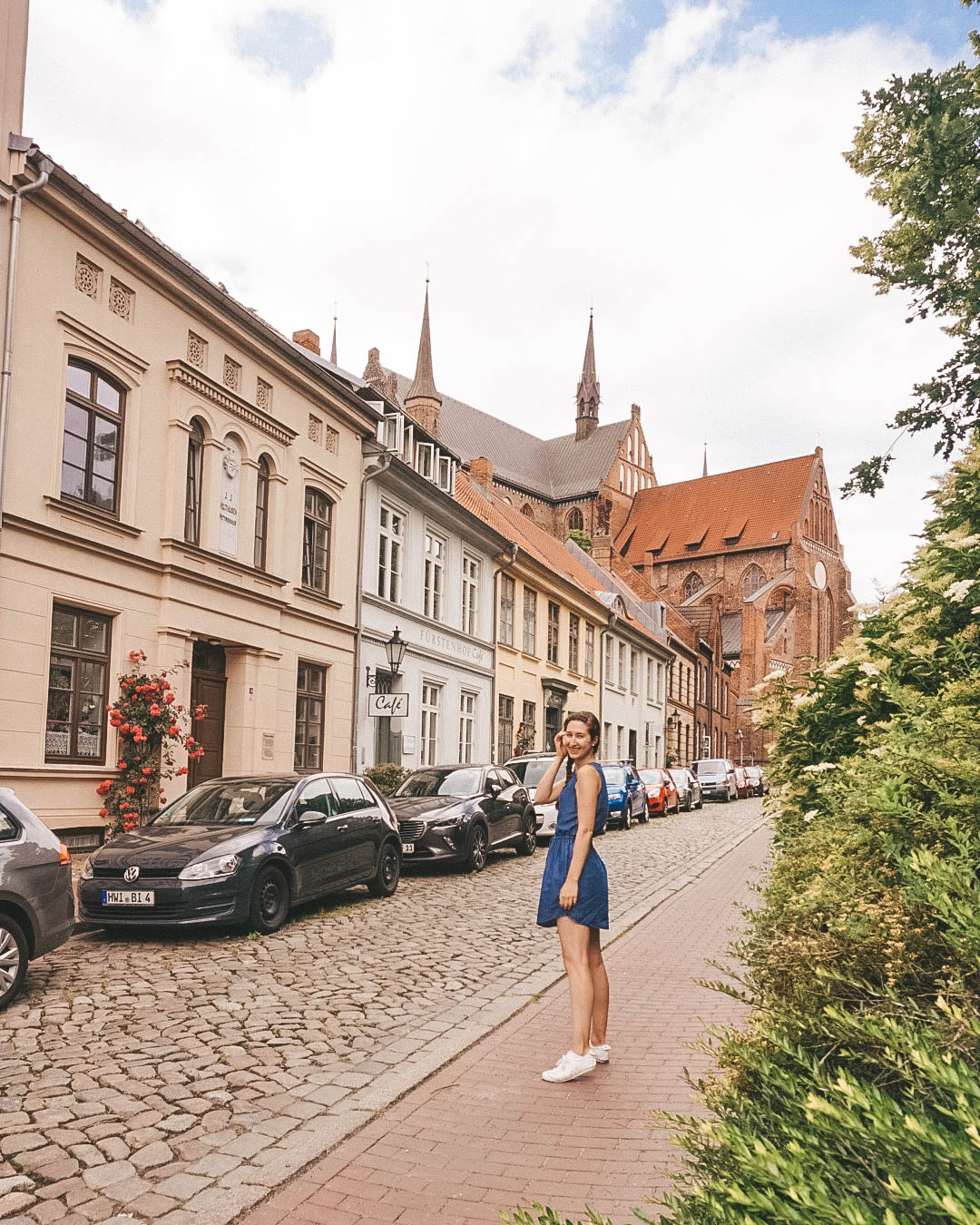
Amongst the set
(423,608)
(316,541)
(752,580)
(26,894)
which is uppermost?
(752,580)

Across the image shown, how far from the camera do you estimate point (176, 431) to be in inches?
635

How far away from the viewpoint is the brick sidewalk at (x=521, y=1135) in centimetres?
392

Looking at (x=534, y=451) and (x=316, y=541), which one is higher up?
(x=534, y=451)

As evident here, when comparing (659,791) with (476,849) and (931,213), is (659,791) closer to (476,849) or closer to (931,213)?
(476,849)

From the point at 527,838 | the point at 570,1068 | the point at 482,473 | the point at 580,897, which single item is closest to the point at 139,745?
the point at 527,838

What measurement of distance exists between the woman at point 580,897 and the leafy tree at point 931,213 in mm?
6965

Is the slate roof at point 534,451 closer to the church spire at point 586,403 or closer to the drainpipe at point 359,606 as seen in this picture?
the church spire at point 586,403

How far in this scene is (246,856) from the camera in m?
9.43

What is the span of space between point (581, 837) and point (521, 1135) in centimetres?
149

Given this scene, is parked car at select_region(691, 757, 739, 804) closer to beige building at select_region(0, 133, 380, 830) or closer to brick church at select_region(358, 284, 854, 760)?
brick church at select_region(358, 284, 854, 760)

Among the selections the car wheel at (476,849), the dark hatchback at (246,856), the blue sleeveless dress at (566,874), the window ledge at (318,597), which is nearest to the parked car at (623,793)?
the window ledge at (318,597)

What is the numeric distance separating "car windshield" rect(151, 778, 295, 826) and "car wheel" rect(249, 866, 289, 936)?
0.57 meters

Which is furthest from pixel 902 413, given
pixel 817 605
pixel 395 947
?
pixel 817 605

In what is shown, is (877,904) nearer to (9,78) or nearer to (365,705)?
(9,78)
